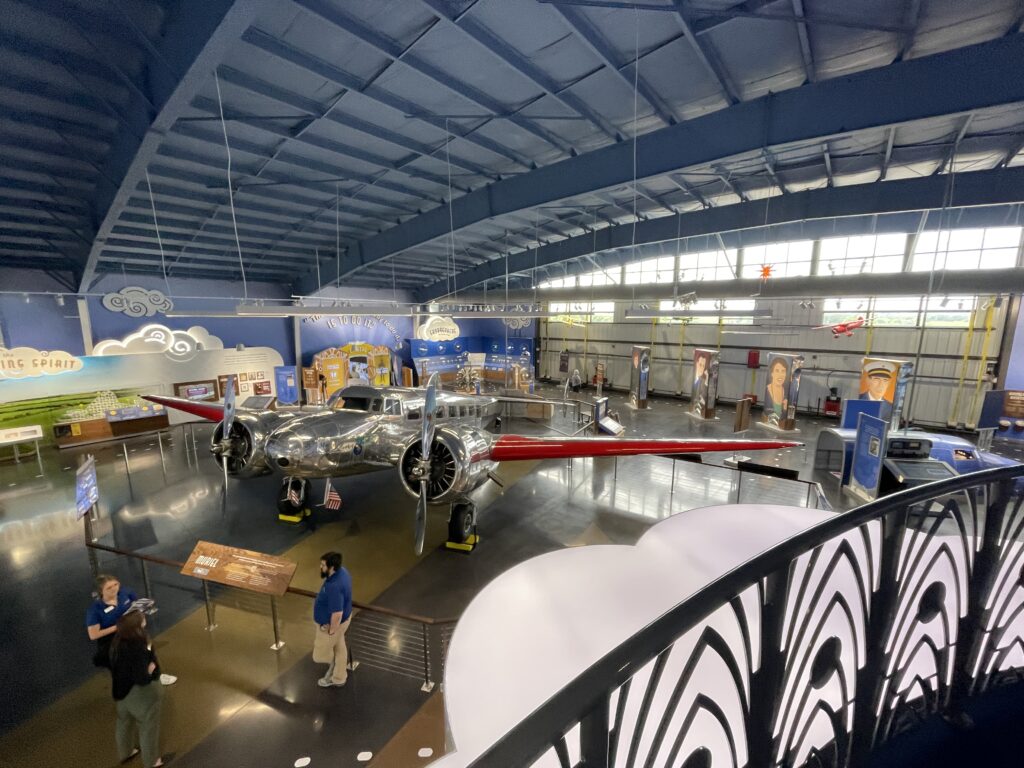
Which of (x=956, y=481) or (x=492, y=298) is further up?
(x=492, y=298)

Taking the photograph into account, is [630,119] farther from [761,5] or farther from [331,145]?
[331,145]

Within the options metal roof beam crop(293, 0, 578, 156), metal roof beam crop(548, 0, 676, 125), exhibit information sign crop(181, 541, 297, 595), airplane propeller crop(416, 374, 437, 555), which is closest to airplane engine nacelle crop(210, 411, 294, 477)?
exhibit information sign crop(181, 541, 297, 595)

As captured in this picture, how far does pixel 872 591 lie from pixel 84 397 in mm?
22095

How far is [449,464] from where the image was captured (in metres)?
7.61

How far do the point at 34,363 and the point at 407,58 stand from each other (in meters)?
16.9

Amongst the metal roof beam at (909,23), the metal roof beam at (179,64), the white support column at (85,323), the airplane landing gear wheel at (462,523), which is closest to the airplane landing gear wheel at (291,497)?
the airplane landing gear wheel at (462,523)

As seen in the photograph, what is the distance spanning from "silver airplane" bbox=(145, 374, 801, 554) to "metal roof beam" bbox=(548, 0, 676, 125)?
18.6 feet

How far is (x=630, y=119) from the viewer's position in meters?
8.19

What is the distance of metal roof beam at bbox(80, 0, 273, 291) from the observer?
448 cm

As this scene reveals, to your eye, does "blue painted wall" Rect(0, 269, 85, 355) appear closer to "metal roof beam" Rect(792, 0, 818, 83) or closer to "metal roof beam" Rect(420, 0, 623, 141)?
"metal roof beam" Rect(420, 0, 623, 141)

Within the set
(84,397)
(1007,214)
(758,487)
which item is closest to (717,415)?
(758,487)

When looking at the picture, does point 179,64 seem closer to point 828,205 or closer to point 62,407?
point 828,205

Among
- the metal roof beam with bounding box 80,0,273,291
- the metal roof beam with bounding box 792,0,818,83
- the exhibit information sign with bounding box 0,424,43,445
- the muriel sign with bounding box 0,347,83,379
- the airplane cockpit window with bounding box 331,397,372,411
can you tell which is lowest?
the exhibit information sign with bounding box 0,424,43,445

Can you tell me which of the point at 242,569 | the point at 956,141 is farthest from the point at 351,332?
the point at 956,141
